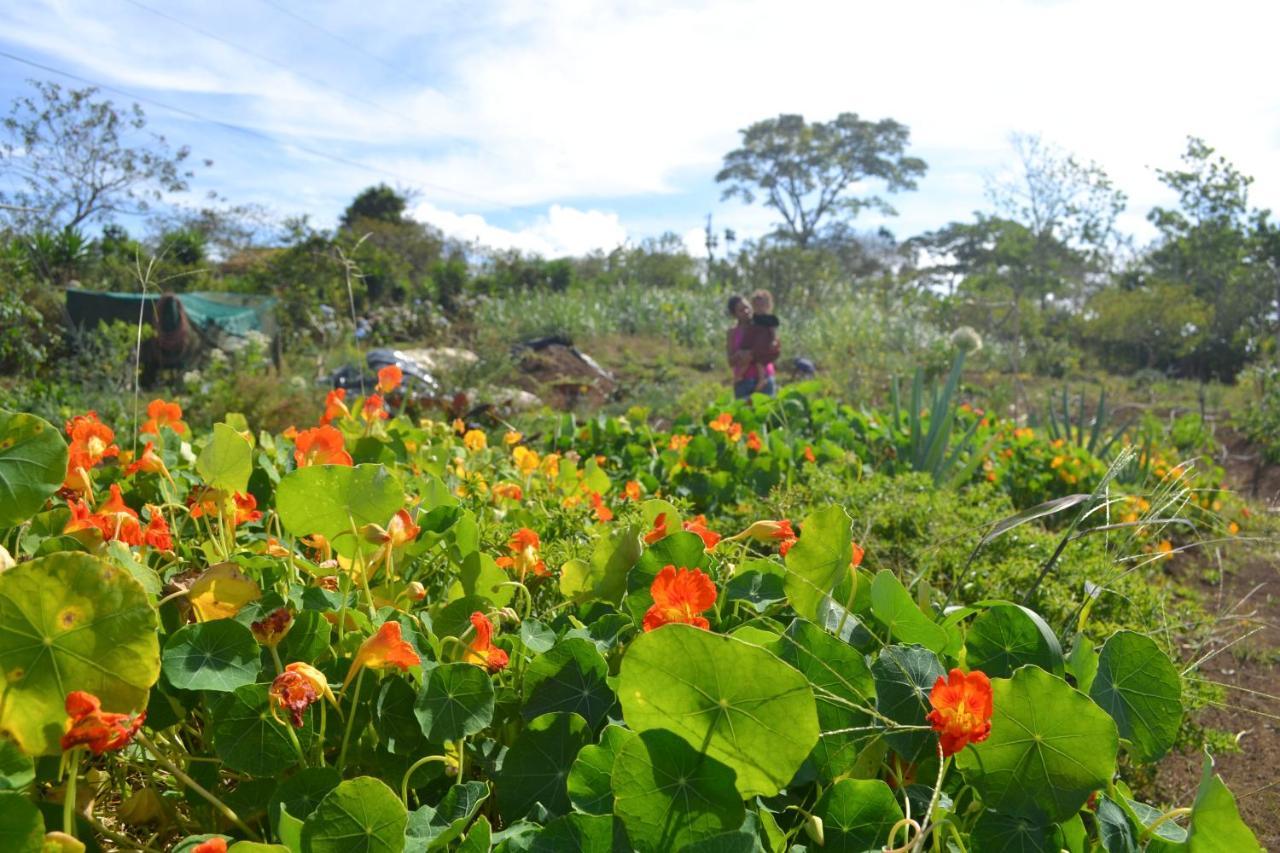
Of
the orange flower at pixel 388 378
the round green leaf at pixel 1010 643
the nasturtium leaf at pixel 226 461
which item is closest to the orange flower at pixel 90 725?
the nasturtium leaf at pixel 226 461

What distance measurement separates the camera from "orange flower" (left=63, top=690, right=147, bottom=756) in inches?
18.7

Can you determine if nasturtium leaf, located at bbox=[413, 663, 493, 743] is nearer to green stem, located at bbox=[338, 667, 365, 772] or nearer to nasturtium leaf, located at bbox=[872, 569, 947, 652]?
green stem, located at bbox=[338, 667, 365, 772]

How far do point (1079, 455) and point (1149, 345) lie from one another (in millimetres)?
12281

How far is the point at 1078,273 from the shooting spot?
17156 mm

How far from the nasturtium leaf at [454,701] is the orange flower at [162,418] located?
78 cm

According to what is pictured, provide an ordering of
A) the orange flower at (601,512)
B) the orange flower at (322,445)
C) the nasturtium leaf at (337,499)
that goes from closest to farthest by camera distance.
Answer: the nasturtium leaf at (337,499), the orange flower at (322,445), the orange flower at (601,512)

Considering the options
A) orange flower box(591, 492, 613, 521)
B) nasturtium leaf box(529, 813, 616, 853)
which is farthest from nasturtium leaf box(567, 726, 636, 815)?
orange flower box(591, 492, 613, 521)

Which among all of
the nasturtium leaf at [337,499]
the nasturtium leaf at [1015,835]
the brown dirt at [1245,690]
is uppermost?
the nasturtium leaf at [337,499]

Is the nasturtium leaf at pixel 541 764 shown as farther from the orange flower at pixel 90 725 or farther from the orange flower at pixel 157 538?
the orange flower at pixel 157 538

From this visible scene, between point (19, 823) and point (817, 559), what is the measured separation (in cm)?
55

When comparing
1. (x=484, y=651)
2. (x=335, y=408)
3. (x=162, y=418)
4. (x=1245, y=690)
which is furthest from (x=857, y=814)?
(x=162, y=418)

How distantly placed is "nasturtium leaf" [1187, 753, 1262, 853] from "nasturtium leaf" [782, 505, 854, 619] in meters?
0.28

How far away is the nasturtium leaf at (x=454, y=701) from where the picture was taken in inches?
24.1

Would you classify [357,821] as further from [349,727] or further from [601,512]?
[601,512]
